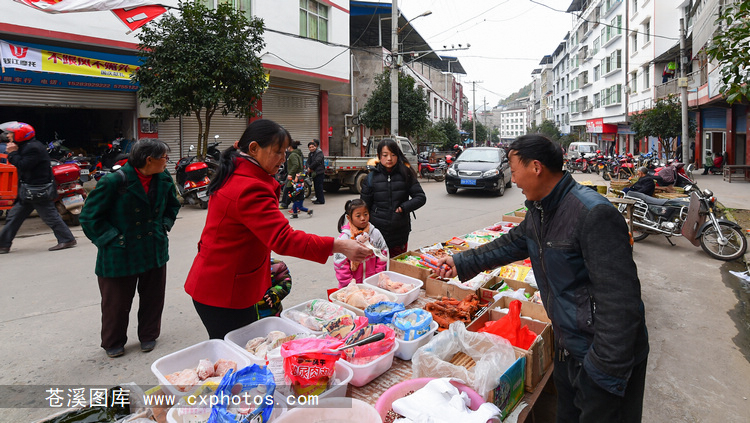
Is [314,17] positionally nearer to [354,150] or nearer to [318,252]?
[354,150]

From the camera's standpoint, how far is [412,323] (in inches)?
106

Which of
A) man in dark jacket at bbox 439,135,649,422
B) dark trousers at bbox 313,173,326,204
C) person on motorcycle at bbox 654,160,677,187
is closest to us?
man in dark jacket at bbox 439,135,649,422

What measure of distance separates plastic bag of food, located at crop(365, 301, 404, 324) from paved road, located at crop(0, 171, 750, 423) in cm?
180

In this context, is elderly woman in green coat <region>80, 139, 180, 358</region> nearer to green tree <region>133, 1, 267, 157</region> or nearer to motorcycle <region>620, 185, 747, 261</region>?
green tree <region>133, 1, 267, 157</region>

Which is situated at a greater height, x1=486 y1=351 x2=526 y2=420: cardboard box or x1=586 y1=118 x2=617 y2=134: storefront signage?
x1=586 y1=118 x2=617 y2=134: storefront signage

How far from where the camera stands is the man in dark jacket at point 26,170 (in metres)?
6.49

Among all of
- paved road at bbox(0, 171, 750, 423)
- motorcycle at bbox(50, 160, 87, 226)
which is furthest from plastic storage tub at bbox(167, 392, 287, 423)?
motorcycle at bbox(50, 160, 87, 226)

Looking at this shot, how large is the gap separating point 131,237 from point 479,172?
11889mm

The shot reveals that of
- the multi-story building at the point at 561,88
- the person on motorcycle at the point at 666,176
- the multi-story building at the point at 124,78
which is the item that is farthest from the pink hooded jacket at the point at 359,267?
the multi-story building at the point at 561,88

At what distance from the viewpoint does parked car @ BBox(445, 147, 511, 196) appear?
14.0 metres

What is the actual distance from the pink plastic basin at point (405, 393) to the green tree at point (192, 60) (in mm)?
9717

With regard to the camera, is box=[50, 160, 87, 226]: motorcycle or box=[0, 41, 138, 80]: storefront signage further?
box=[0, 41, 138, 80]: storefront signage

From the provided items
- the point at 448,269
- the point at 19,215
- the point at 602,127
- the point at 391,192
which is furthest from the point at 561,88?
the point at 448,269

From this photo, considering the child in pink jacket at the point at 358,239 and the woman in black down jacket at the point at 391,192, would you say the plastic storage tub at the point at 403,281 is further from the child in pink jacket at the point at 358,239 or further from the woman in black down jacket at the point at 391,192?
the woman in black down jacket at the point at 391,192
